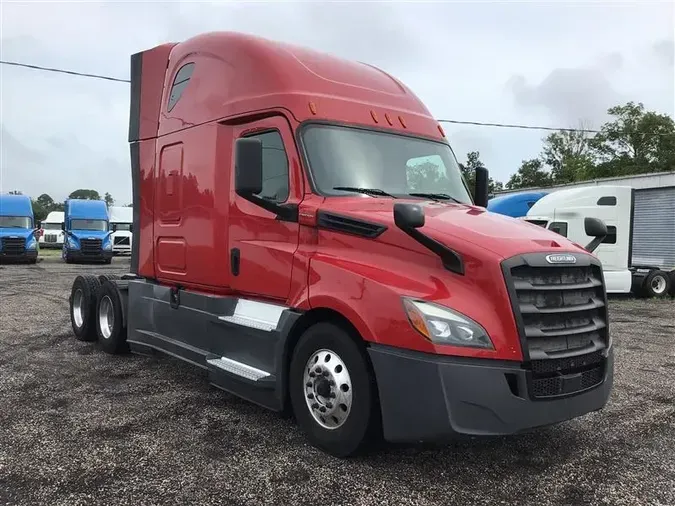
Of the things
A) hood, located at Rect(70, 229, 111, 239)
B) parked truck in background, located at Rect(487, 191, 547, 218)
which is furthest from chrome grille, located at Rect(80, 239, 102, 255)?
parked truck in background, located at Rect(487, 191, 547, 218)

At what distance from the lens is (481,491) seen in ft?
12.6

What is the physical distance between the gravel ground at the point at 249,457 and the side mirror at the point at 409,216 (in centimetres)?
166

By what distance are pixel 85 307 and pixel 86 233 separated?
2019 centimetres

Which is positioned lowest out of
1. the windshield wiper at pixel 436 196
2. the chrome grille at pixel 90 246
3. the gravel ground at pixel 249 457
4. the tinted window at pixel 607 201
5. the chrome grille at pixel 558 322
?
the gravel ground at pixel 249 457

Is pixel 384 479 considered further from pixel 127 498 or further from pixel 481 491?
pixel 127 498

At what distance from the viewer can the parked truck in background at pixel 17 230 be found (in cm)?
2617

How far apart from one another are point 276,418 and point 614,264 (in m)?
13.1

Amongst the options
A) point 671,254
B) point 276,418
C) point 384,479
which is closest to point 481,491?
point 384,479

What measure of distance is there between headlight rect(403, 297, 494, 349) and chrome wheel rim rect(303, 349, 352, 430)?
0.72m

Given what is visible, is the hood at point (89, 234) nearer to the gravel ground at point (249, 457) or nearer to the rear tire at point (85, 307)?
the rear tire at point (85, 307)

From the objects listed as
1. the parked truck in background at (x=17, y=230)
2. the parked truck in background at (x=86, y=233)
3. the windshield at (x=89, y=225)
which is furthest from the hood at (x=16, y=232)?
the windshield at (x=89, y=225)

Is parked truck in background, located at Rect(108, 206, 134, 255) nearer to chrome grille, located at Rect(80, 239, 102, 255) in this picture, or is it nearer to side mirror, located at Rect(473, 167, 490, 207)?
chrome grille, located at Rect(80, 239, 102, 255)

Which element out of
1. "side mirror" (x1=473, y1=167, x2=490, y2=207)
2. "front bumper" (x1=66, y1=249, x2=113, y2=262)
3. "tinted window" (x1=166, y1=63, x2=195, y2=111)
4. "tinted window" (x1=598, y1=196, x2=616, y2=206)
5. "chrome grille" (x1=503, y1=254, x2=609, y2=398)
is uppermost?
"tinted window" (x1=166, y1=63, x2=195, y2=111)

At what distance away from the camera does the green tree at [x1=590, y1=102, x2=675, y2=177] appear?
56.6 meters
